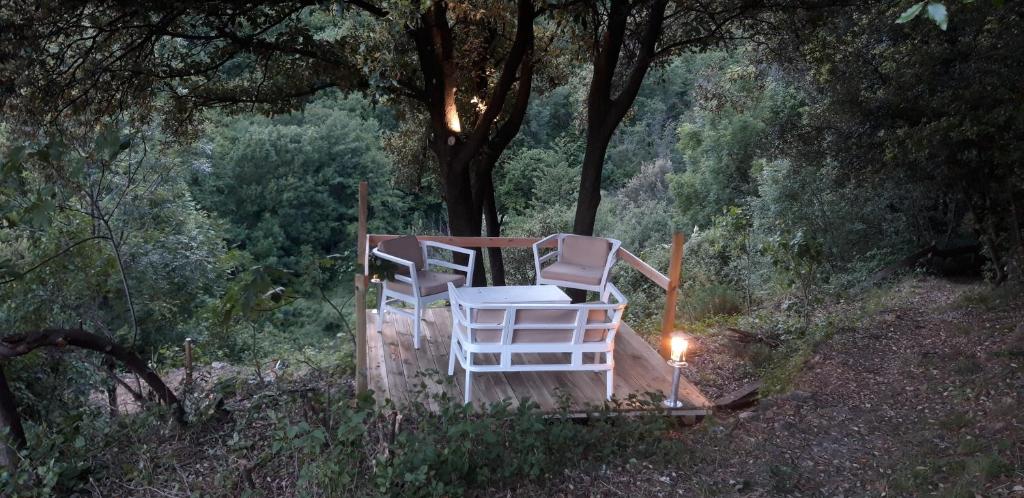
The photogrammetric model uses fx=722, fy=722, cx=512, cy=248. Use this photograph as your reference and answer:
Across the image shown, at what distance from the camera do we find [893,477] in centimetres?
338

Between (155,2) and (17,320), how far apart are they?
3340 mm

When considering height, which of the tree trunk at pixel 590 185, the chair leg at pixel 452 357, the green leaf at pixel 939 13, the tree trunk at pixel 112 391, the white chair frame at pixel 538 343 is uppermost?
the green leaf at pixel 939 13

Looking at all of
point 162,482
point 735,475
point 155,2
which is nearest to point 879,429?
point 735,475

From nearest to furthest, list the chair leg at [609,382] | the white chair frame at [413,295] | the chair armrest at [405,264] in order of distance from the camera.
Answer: the chair leg at [609,382], the chair armrest at [405,264], the white chair frame at [413,295]

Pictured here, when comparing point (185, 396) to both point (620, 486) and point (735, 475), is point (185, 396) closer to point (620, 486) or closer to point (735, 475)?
point (620, 486)

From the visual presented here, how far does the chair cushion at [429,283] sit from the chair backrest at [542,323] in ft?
3.37

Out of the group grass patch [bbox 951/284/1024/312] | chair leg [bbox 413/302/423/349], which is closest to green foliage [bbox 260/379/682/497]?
chair leg [bbox 413/302/423/349]

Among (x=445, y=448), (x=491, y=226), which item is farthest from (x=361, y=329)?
(x=491, y=226)

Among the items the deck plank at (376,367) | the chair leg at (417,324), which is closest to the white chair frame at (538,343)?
the deck plank at (376,367)

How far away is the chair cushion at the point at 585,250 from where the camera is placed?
20.3ft

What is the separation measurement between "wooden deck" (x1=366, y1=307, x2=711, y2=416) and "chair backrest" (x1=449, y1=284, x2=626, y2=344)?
361 millimetres

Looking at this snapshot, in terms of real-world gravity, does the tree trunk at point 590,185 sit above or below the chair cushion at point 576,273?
above

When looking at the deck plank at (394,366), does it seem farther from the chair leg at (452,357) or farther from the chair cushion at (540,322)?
the chair cushion at (540,322)

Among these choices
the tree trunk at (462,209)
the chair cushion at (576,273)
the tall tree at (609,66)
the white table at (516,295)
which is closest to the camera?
the white table at (516,295)
